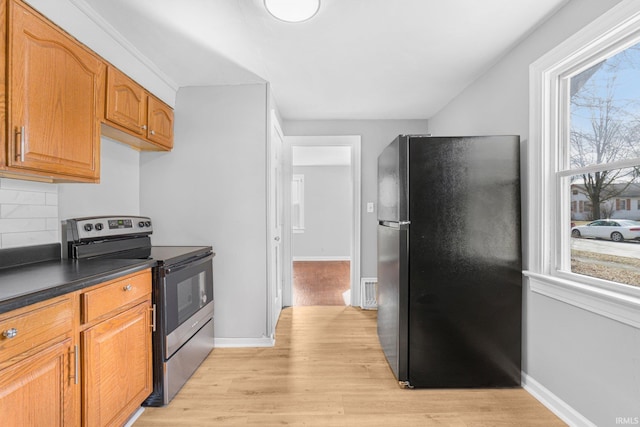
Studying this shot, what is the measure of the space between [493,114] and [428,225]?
1.16 meters

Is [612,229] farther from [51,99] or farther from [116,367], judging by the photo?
[51,99]

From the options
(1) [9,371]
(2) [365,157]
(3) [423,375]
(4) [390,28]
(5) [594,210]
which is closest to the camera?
(1) [9,371]

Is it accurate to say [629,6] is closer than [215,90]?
Yes

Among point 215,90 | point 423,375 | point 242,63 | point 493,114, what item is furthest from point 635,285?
point 215,90

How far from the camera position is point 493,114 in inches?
93.7

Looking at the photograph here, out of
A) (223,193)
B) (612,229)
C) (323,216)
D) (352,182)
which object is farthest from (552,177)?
(323,216)

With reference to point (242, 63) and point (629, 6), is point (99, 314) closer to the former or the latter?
point (242, 63)

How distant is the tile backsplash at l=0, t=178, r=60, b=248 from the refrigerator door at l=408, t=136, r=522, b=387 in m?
2.19

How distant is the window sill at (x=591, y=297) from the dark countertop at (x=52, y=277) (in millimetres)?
2319

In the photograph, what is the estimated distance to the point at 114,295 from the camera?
1.49m

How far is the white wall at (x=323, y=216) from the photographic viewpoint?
23.7 feet

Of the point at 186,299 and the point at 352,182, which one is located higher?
the point at 352,182

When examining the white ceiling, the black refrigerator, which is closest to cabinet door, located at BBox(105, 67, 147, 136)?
the white ceiling

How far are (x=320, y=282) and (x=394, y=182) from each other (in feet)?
10.7
